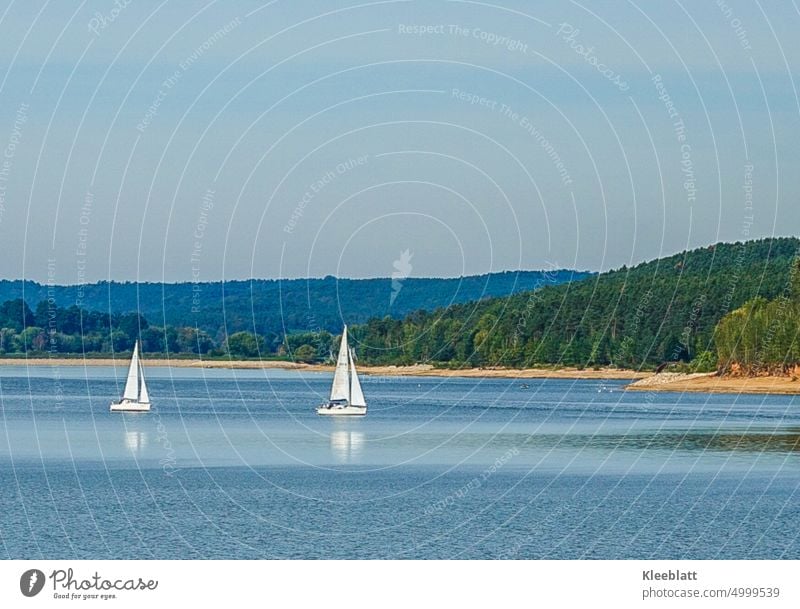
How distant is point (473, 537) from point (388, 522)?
17.2ft

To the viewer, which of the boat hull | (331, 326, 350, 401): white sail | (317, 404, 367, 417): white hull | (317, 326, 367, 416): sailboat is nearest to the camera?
(331, 326, 350, 401): white sail

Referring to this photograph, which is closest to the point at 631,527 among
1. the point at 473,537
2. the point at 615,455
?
the point at 473,537

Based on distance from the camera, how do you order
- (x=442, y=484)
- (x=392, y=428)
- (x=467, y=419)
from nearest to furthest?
(x=442, y=484)
(x=392, y=428)
(x=467, y=419)

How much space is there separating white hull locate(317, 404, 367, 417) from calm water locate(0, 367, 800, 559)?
1114mm

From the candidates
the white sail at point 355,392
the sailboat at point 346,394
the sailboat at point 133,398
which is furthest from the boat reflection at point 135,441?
the sailboat at point 133,398

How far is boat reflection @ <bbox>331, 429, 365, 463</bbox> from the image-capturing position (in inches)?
3851

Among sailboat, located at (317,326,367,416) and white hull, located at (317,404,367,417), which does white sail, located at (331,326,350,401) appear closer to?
sailboat, located at (317,326,367,416)

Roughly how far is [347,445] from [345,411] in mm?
28527

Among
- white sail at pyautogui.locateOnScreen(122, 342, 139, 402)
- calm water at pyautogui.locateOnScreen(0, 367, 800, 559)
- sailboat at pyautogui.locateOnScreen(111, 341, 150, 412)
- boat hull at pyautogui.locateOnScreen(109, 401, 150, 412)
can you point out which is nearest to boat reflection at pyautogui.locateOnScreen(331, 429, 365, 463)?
calm water at pyautogui.locateOnScreen(0, 367, 800, 559)

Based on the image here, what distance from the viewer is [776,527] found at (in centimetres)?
6262

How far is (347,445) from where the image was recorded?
109 metres

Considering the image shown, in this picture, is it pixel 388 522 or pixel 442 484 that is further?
pixel 442 484

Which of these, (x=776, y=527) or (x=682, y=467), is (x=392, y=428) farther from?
(x=776, y=527)

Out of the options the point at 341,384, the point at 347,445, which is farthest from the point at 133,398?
the point at 347,445
